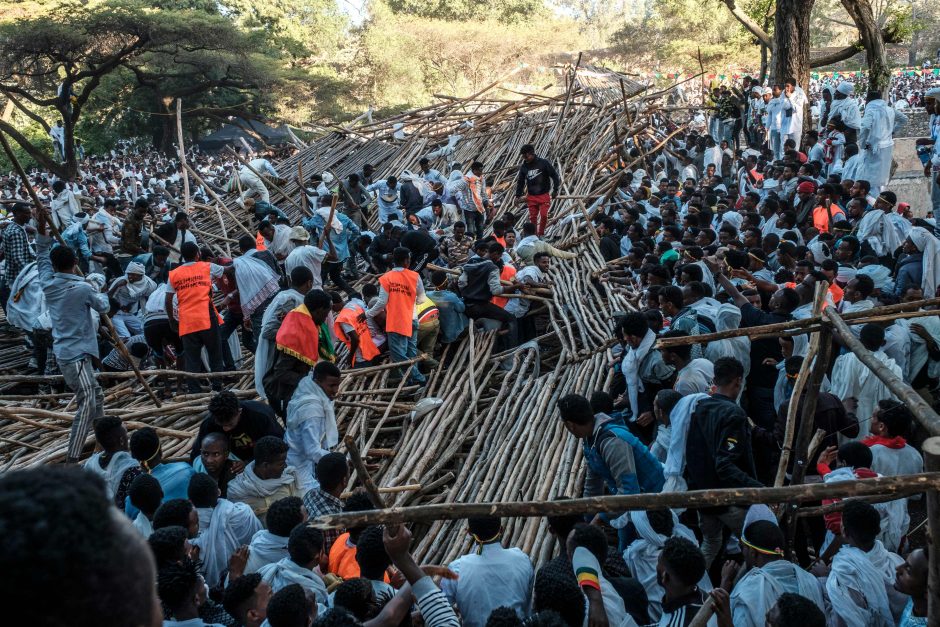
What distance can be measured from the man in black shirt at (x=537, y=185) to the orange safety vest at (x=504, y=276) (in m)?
2.85

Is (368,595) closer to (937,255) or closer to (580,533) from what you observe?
(580,533)

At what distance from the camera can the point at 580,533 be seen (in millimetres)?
3398

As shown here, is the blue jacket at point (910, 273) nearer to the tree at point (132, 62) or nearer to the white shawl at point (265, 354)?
the white shawl at point (265, 354)

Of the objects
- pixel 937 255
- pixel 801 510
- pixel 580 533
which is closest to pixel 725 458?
pixel 801 510

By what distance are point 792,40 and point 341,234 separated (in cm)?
958

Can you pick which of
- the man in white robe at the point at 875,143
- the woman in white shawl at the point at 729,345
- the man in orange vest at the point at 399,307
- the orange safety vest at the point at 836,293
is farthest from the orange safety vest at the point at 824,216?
the man in orange vest at the point at 399,307

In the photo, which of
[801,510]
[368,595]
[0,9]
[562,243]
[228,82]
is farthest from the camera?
[228,82]

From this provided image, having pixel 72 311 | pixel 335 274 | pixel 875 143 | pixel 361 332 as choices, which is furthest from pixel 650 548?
pixel 875 143

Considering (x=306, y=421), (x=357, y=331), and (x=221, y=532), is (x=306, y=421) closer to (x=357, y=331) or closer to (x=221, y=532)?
(x=221, y=532)

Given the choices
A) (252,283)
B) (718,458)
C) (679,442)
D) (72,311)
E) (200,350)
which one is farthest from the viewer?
(252,283)

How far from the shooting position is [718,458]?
409 centimetres

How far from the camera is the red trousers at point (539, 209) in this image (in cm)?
1170

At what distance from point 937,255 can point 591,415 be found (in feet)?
14.2

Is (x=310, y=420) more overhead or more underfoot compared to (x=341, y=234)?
more overhead
